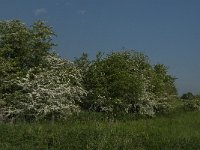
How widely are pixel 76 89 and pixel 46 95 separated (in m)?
2.11

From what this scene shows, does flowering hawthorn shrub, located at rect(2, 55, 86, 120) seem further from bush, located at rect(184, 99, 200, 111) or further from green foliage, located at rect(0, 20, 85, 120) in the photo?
bush, located at rect(184, 99, 200, 111)

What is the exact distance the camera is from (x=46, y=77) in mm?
24266

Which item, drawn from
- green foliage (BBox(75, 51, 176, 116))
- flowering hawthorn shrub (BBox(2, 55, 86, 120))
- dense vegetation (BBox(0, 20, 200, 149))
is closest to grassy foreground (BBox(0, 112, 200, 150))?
dense vegetation (BBox(0, 20, 200, 149))

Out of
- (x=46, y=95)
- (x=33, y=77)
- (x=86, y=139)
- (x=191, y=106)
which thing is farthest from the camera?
(x=191, y=106)

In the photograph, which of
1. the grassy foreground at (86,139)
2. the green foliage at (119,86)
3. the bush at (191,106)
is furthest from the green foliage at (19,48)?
the bush at (191,106)

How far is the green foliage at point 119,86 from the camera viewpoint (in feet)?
84.6

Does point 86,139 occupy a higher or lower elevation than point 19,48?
lower

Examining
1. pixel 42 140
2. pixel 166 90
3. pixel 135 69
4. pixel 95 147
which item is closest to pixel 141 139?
pixel 95 147

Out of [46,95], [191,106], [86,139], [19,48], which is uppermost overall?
[19,48]

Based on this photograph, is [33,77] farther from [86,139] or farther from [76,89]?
[86,139]

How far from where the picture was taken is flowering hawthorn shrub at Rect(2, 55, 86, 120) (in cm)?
2288

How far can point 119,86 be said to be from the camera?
26078 millimetres

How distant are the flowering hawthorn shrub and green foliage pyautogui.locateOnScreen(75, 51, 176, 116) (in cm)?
99

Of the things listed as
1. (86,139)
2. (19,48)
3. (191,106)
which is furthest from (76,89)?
(191,106)
